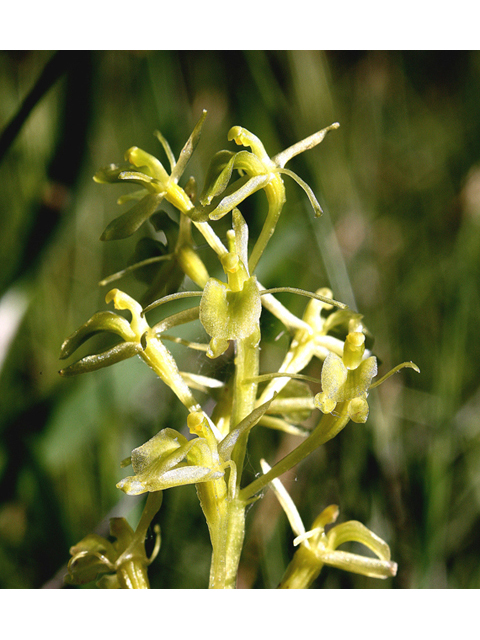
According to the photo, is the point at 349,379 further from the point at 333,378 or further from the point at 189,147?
the point at 189,147

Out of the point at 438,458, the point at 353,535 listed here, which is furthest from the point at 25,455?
the point at 438,458

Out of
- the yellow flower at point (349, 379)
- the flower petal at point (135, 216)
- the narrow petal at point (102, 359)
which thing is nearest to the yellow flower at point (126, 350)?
the narrow petal at point (102, 359)

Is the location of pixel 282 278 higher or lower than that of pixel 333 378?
higher

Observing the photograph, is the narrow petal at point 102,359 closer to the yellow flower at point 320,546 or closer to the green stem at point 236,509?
the green stem at point 236,509

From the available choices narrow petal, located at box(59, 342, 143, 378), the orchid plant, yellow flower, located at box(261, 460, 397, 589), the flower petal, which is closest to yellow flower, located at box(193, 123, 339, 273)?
the orchid plant

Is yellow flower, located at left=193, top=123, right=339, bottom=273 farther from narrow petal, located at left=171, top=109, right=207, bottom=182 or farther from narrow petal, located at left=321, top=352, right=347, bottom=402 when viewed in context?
narrow petal, located at left=321, top=352, right=347, bottom=402

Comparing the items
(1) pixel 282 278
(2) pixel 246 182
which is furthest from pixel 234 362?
(1) pixel 282 278
